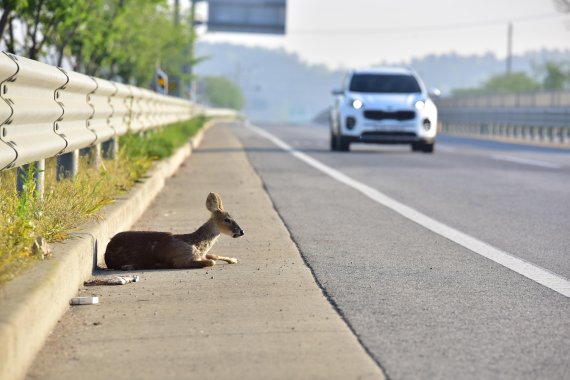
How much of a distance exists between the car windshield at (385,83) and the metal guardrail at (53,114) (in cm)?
1257

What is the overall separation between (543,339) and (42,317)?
2.13 metres

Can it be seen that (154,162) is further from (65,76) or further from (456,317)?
(456,317)

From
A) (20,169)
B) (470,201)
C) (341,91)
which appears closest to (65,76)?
(20,169)

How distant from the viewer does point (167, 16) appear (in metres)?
43.3

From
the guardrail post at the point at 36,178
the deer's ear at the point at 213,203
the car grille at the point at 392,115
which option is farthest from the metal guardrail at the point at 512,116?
the guardrail post at the point at 36,178

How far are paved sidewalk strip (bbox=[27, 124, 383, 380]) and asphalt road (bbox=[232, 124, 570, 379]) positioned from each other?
0.16 m

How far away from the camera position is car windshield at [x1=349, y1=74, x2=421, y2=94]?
25391 mm

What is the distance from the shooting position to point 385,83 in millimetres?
25578

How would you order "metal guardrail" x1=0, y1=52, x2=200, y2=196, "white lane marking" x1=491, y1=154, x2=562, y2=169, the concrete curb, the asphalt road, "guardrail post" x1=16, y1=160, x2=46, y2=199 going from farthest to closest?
1. "white lane marking" x1=491, y1=154, x2=562, y2=169
2. "guardrail post" x1=16, y1=160, x2=46, y2=199
3. "metal guardrail" x1=0, y1=52, x2=200, y2=196
4. the asphalt road
5. the concrete curb

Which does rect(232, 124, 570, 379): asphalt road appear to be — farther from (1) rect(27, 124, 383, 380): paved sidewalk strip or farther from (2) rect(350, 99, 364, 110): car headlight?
(2) rect(350, 99, 364, 110): car headlight

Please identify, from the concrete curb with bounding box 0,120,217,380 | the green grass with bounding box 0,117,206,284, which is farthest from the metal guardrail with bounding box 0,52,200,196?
the concrete curb with bounding box 0,120,217,380

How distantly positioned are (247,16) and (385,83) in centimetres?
3983

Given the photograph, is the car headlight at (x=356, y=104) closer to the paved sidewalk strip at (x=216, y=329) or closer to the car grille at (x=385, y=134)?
the car grille at (x=385, y=134)

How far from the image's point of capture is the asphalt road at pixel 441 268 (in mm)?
4871
